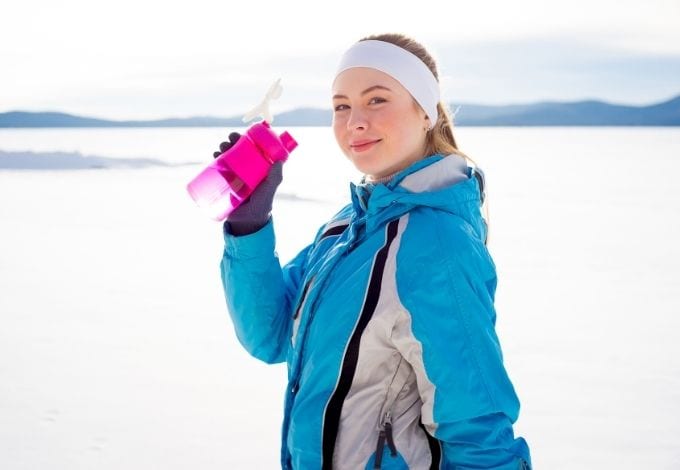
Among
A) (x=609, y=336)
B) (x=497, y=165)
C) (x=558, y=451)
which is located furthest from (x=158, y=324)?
(x=497, y=165)

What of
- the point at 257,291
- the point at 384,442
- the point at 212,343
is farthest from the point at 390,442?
the point at 212,343

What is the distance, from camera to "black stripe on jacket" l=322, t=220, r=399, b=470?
1.23 m

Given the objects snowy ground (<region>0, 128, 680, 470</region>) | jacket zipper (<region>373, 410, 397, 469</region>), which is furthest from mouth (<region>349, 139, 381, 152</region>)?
snowy ground (<region>0, 128, 680, 470</region>)

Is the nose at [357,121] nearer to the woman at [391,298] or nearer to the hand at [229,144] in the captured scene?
the woman at [391,298]

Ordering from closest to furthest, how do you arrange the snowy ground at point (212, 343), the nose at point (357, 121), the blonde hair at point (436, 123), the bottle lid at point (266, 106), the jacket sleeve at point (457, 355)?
the jacket sleeve at point (457, 355)
the nose at point (357, 121)
the blonde hair at point (436, 123)
the bottle lid at point (266, 106)
the snowy ground at point (212, 343)

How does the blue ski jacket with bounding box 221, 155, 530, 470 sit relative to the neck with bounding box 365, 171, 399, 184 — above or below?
below

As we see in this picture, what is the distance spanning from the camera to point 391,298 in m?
1.21

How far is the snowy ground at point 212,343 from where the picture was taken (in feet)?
9.07

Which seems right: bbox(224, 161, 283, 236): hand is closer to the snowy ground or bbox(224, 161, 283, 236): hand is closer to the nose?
the nose

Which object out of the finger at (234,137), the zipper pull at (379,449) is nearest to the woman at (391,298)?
the zipper pull at (379,449)

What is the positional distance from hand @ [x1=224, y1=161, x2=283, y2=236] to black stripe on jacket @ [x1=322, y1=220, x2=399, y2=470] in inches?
14.2

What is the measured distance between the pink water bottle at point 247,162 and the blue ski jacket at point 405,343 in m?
0.24

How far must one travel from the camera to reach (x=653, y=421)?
2947mm

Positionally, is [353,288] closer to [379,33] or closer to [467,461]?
[467,461]
